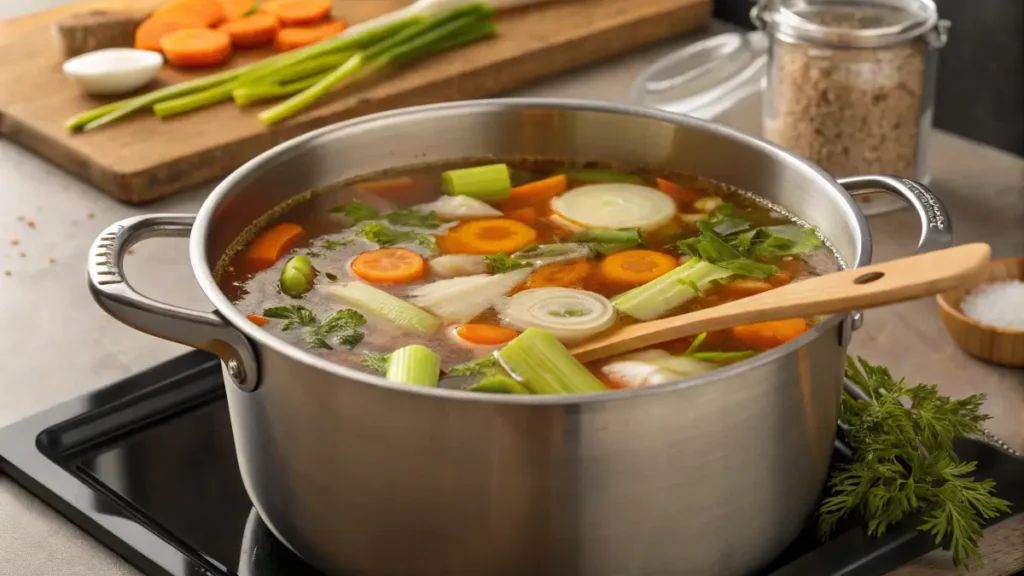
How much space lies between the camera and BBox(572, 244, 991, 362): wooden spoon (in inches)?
40.1

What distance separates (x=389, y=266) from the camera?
4.66ft

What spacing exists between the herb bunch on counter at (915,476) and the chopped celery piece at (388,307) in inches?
16.2

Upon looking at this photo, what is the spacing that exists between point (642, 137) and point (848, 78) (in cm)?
48

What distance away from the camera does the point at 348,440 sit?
1.05 meters

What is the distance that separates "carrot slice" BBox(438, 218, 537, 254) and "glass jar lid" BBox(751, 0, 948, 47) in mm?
611

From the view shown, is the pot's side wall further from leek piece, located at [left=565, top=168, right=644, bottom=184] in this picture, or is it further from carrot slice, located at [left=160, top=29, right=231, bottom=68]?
carrot slice, located at [left=160, top=29, right=231, bottom=68]

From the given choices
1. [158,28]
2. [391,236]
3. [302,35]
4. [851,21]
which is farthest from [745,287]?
[158,28]

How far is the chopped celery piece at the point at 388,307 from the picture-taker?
1.29 meters

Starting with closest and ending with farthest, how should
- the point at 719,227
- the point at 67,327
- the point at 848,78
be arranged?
the point at 719,227, the point at 67,327, the point at 848,78

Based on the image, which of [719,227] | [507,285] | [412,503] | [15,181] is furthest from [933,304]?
[15,181]

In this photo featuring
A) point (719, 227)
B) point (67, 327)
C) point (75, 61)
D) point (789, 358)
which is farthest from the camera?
point (75, 61)

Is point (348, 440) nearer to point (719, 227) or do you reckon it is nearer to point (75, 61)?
point (719, 227)

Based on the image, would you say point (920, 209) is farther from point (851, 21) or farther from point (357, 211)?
point (851, 21)

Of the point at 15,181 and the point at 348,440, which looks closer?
the point at 348,440
